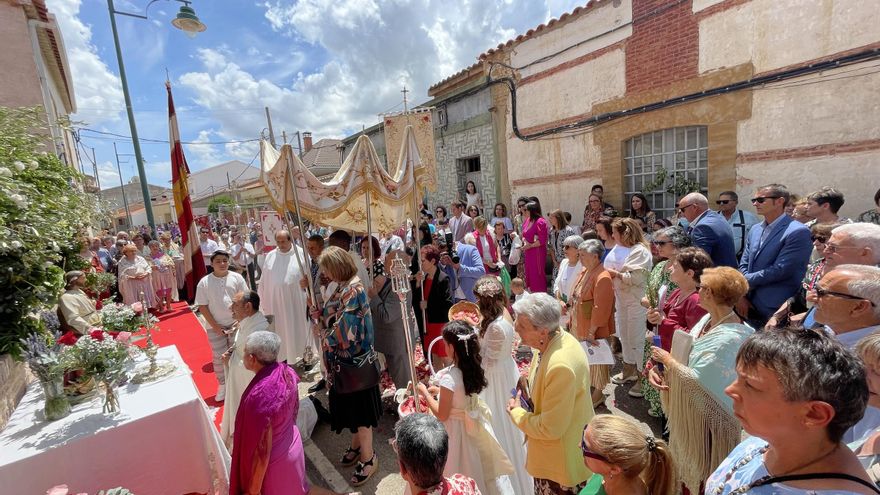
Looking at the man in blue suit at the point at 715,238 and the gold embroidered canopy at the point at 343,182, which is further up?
→ the gold embroidered canopy at the point at 343,182

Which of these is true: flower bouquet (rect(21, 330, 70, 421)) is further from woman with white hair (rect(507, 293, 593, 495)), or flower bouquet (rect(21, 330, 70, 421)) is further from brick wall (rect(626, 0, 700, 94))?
brick wall (rect(626, 0, 700, 94))

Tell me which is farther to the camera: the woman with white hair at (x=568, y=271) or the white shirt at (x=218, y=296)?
the white shirt at (x=218, y=296)

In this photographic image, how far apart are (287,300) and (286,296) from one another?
53mm

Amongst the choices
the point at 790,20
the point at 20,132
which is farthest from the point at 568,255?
the point at 790,20

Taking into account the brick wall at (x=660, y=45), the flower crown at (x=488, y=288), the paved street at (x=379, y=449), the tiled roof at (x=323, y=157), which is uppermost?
the tiled roof at (x=323, y=157)

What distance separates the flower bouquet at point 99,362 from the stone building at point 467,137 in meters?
9.68

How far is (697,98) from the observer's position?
6891 millimetres

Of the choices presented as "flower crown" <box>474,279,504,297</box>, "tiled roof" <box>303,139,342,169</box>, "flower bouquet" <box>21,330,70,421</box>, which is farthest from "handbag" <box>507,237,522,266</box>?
"tiled roof" <box>303,139,342,169</box>

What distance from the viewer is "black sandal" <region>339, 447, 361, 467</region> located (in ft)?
11.1

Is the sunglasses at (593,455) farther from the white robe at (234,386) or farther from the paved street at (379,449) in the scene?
the white robe at (234,386)

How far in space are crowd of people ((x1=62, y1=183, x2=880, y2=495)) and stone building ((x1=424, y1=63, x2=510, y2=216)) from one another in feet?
22.2

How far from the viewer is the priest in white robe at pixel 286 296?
16.5 ft

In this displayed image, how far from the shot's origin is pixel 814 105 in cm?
571

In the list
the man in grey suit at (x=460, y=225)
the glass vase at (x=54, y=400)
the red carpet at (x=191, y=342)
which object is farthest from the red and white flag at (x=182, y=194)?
the man in grey suit at (x=460, y=225)
